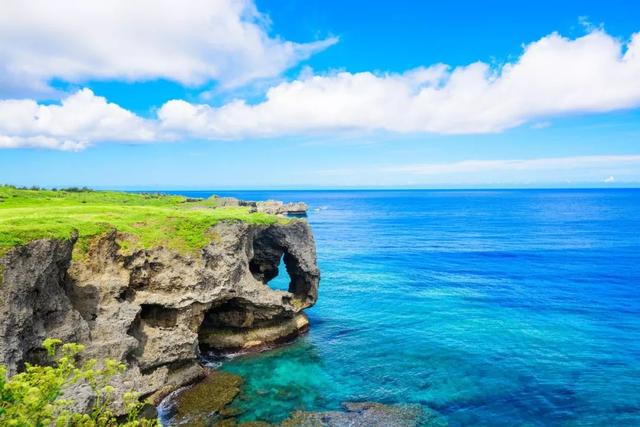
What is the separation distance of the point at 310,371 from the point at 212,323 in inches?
327

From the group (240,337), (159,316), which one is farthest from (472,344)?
(159,316)

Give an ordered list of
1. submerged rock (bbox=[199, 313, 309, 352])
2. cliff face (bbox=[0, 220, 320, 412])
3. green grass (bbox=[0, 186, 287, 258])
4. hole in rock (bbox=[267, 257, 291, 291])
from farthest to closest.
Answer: hole in rock (bbox=[267, 257, 291, 291])
submerged rock (bbox=[199, 313, 309, 352])
green grass (bbox=[0, 186, 287, 258])
cliff face (bbox=[0, 220, 320, 412])

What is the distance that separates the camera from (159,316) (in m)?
27.4

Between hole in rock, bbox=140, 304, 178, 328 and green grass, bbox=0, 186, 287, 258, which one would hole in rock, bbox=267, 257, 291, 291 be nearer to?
green grass, bbox=0, 186, 287, 258

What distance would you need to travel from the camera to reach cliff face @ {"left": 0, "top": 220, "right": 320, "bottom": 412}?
19.3m

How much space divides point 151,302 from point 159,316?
4.60ft

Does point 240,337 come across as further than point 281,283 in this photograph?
No

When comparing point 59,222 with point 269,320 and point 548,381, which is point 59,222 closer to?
point 269,320

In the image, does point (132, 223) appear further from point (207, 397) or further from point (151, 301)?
point (207, 397)

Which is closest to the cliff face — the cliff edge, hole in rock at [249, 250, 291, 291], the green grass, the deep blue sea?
the cliff edge

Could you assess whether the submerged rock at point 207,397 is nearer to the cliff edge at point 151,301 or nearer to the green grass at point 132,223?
the cliff edge at point 151,301

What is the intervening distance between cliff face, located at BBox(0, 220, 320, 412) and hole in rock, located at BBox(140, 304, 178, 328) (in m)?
0.06

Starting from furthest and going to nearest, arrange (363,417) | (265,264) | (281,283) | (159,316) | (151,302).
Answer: (281,283), (265,264), (159,316), (151,302), (363,417)

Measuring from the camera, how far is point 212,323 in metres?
32.5
